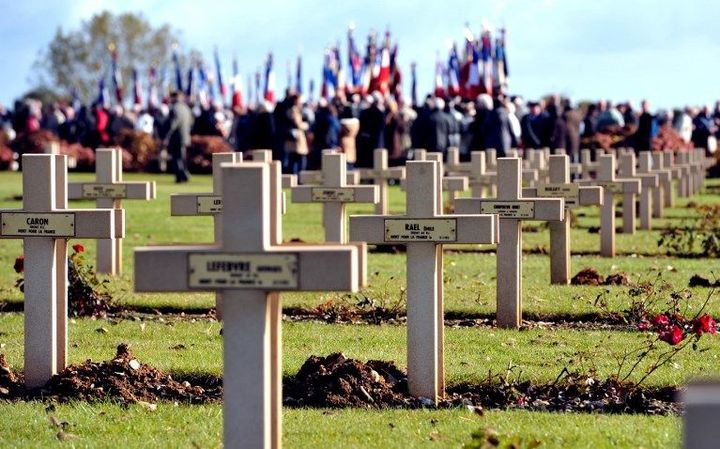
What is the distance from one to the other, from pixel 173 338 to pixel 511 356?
260 centimetres

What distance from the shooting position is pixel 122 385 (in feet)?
32.0

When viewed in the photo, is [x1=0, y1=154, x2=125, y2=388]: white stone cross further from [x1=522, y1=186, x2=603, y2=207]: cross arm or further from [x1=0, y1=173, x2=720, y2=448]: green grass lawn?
[x1=522, y1=186, x2=603, y2=207]: cross arm

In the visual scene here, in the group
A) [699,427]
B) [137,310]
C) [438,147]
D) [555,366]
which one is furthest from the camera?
[438,147]

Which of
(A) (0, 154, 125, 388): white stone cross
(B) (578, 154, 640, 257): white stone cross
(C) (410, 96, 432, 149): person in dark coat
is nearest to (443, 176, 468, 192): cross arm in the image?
(B) (578, 154, 640, 257): white stone cross

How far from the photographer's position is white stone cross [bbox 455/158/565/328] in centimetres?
1248

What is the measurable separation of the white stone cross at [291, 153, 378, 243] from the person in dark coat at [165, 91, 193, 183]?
910 inches

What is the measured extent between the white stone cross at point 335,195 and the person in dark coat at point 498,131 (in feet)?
61.7

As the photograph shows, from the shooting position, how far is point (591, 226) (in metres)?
25.0

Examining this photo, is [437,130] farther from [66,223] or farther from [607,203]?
[66,223]

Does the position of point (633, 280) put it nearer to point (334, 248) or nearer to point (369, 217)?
point (369, 217)

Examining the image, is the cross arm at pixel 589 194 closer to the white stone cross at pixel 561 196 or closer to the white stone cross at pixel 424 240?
the white stone cross at pixel 561 196

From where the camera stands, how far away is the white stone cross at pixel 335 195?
619 inches

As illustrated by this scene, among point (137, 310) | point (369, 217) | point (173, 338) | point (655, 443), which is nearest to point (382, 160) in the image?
point (137, 310)

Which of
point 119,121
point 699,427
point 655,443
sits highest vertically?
point 119,121
